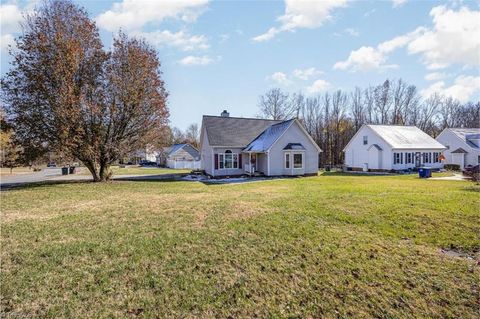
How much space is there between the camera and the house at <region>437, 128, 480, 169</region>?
Result: 3412cm

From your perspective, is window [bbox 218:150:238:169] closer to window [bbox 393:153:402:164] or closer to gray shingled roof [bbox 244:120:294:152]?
gray shingled roof [bbox 244:120:294:152]

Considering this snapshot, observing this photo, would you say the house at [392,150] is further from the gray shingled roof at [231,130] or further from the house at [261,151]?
the gray shingled roof at [231,130]

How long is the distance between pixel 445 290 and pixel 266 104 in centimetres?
5108

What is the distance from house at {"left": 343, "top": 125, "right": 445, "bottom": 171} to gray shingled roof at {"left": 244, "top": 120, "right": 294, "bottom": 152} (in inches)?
500

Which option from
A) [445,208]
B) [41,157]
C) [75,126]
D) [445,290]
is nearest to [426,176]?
[445,208]

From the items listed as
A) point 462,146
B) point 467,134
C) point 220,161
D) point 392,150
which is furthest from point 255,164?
point 467,134

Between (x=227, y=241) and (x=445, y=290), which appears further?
(x=227, y=241)

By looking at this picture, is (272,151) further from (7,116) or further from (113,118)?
(7,116)

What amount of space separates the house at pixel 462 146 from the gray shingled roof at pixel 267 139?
24502mm

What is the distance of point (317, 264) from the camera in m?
5.14

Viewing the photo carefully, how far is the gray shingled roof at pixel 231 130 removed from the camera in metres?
26.1

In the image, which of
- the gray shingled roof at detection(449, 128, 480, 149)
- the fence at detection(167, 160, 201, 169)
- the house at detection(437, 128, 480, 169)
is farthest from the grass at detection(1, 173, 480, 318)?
the fence at detection(167, 160, 201, 169)

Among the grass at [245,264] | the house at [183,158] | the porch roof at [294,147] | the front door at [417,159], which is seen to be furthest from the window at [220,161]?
the house at [183,158]

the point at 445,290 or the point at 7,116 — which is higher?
the point at 7,116
